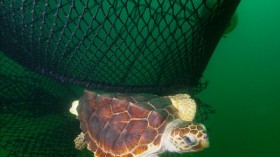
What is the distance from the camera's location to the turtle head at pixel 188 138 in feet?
4.75

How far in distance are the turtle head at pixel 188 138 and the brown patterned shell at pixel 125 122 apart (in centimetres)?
9

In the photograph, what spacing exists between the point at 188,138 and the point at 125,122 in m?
0.38

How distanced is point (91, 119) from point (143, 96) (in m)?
0.36

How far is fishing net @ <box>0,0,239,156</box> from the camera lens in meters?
1.20

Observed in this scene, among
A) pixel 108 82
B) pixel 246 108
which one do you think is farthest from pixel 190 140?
pixel 246 108

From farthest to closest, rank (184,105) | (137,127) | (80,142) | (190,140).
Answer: (80,142) < (184,105) < (137,127) < (190,140)

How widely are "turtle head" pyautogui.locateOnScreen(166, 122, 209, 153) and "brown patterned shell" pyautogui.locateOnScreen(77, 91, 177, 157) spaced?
0.09 meters

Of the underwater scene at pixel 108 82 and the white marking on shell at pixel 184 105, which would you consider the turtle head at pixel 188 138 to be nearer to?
the underwater scene at pixel 108 82

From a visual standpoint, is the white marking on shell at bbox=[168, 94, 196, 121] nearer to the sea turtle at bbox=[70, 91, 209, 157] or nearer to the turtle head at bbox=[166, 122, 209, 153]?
the sea turtle at bbox=[70, 91, 209, 157]

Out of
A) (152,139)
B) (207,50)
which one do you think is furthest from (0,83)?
(207,50)

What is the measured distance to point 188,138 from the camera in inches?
58.7

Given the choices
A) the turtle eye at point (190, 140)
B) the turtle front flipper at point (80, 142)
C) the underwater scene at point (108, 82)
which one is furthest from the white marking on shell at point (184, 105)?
the turtle front flipper at point (80, 142)

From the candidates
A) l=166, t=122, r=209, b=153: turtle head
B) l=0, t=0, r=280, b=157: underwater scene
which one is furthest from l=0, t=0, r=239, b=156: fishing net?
l=166, t=122, r=209, b=153: turtle head

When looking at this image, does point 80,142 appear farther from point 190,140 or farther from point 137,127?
point 190,140
